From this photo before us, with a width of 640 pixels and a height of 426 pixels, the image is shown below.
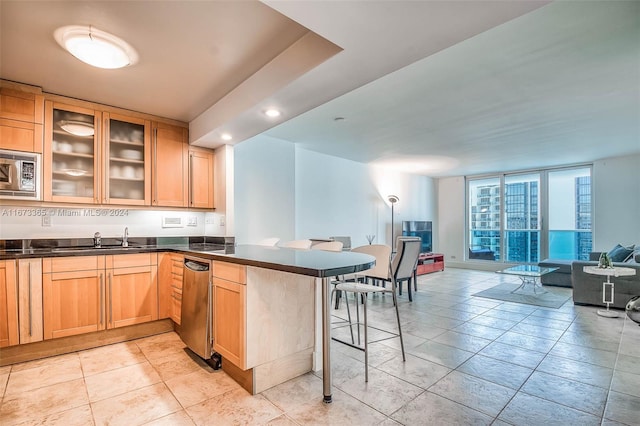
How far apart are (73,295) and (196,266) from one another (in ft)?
3.96

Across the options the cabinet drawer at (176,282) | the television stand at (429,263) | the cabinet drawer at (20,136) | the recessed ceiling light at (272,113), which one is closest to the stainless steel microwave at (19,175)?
the cabinet drawer at (20,136)

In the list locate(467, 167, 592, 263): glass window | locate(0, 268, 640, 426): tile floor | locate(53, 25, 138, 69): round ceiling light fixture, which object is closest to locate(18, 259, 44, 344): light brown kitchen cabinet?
locate(0, 268, 640, 426): tile floor

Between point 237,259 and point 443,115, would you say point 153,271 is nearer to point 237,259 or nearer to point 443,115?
point 237,259

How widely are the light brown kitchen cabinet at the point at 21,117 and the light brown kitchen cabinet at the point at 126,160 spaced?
526mm

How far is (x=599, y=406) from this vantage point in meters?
1.88

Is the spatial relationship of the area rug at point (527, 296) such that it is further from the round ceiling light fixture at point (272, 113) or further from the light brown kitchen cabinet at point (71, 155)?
the light brown kitchen cabinet at point (71, 155)

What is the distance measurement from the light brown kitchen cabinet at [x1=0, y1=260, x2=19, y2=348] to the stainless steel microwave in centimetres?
63

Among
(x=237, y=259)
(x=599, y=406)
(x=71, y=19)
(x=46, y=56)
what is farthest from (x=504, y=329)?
(x=46, y=56)

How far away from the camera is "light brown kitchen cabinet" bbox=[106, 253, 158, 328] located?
2916mm

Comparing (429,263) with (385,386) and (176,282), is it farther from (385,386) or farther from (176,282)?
(176,282)

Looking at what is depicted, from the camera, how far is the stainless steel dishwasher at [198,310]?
2.36m

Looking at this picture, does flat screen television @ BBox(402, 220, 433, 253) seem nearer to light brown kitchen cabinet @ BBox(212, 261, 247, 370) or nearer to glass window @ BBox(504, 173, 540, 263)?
glass window @ BBox(504, 173, 540, 263)

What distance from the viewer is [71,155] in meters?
3.09

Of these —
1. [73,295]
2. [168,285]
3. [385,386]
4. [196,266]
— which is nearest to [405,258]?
[385,386]
